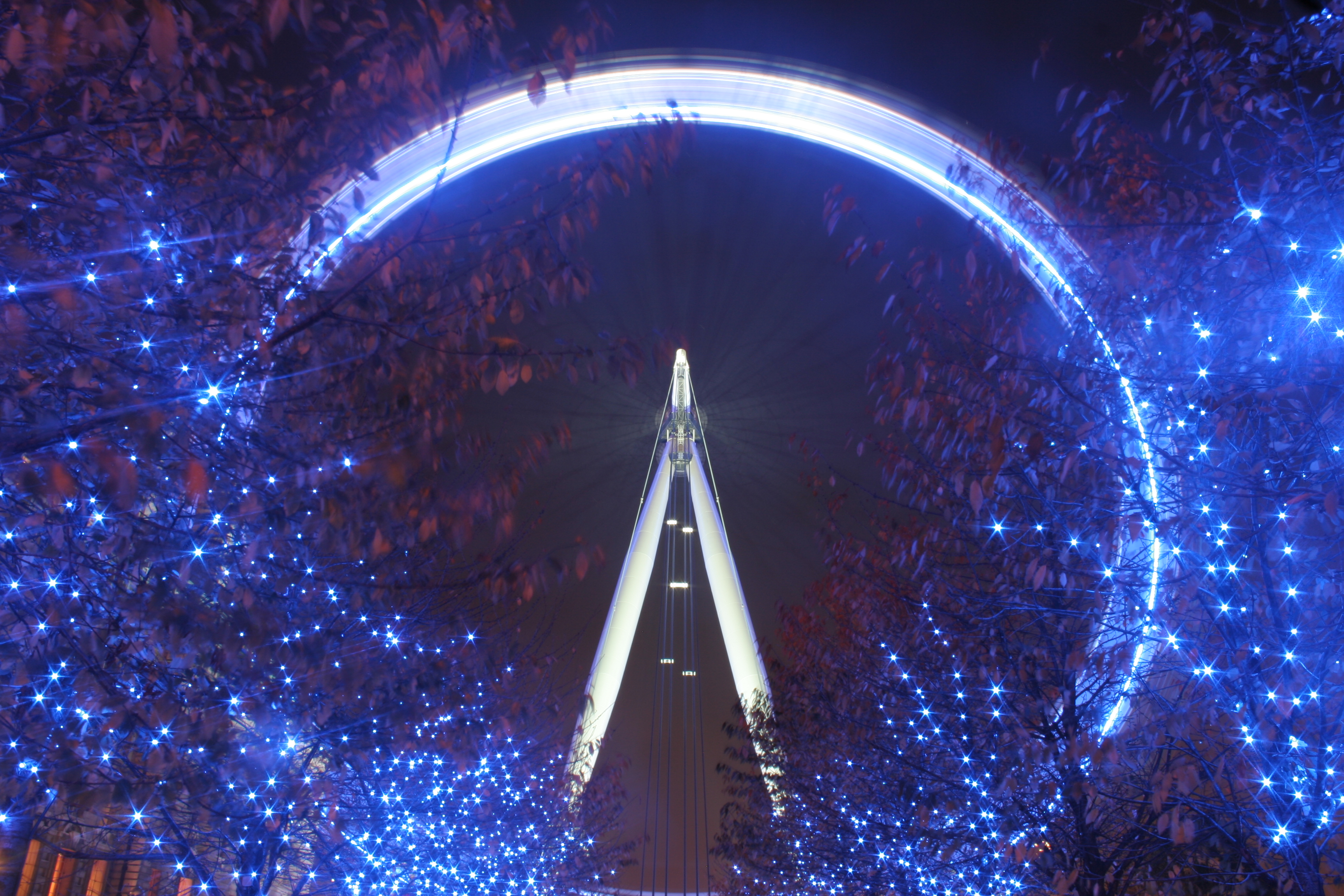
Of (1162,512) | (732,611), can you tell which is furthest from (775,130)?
(732,611)

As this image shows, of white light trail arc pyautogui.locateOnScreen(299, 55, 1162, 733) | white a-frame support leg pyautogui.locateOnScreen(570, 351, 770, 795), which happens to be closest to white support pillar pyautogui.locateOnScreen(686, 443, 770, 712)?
white a-frame support leg pyautogui.locateOnScreen(570, 351, 770, 795)

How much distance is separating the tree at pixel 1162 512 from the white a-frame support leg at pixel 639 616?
9.78 m

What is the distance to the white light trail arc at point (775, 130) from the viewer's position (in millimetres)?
5715

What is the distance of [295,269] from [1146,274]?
13.7 ft

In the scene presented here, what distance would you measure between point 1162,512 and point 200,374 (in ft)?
14.4

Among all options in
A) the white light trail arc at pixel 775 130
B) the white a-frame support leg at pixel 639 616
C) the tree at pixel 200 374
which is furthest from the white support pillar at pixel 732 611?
the tree at pixel 200 374

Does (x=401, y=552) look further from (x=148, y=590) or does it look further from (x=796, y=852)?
(x=796, y=852)

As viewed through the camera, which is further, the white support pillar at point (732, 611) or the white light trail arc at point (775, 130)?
the white support pillar at point (732, 611)

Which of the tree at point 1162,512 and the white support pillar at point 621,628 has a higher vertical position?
the white support pillar at point 621,628

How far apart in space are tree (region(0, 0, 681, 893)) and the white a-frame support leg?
12236 millimetres

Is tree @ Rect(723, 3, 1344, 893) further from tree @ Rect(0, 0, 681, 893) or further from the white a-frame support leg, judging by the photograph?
the white a-frame support leg

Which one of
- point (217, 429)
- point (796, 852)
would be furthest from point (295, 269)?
point (796, 852)

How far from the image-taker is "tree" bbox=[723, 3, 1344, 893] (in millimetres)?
3773

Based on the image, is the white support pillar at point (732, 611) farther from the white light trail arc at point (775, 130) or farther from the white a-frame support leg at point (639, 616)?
the white light trail arc at point (775, 130)
